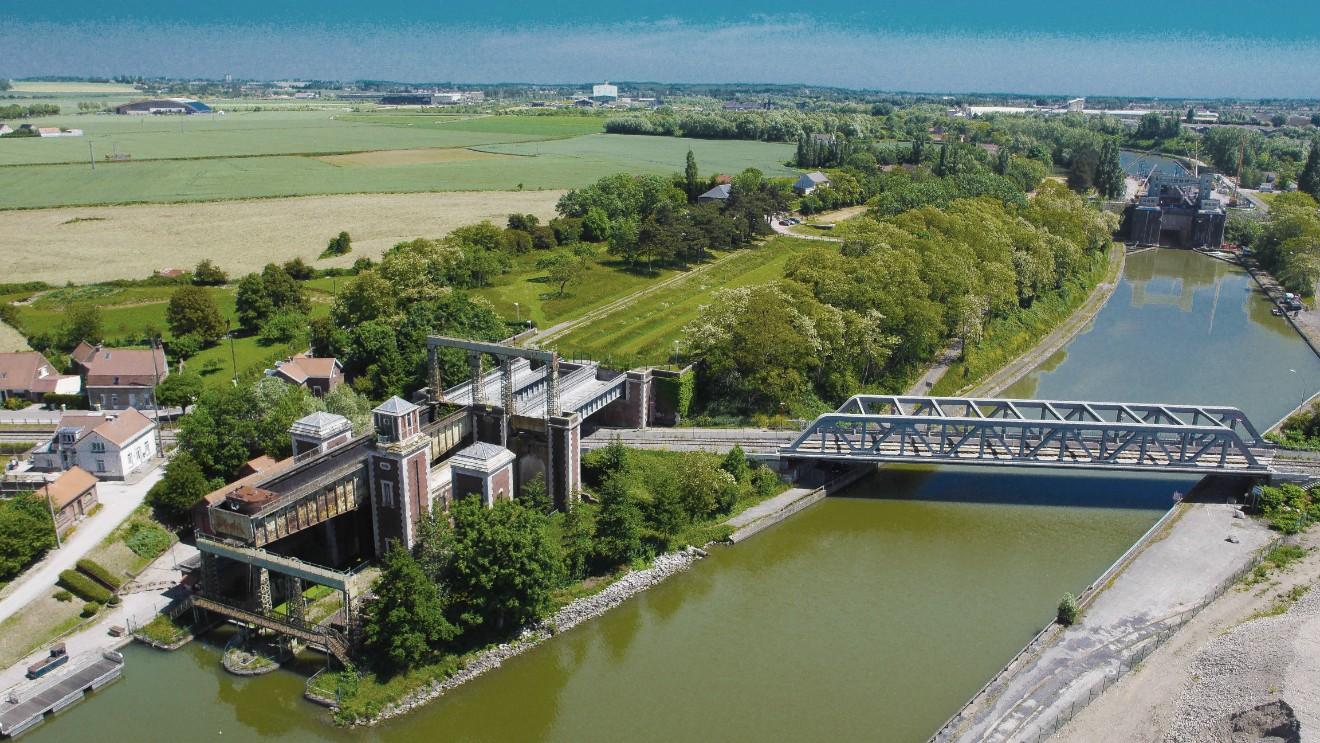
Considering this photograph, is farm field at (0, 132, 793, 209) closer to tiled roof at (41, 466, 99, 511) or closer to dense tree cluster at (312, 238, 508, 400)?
dense tree cluster at (312, 238, 508, 400)

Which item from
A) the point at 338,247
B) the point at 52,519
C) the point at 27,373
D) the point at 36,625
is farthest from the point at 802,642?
the point at 338,247

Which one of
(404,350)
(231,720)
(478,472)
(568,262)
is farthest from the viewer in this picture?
(568,262)

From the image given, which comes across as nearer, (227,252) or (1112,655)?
(1112,655)

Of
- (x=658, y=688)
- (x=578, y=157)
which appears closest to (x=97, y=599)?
(x=658, y=688)

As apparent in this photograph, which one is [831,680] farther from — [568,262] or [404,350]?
[568,262]

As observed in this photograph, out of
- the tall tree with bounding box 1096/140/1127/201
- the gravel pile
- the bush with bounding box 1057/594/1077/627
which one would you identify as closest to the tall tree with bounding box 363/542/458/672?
the bush with bounding box 1057/594/1077/627

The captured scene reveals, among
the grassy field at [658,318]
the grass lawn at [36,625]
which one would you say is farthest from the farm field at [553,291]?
the grass lawn at [36,625]

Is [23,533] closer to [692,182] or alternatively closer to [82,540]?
[82,540]
